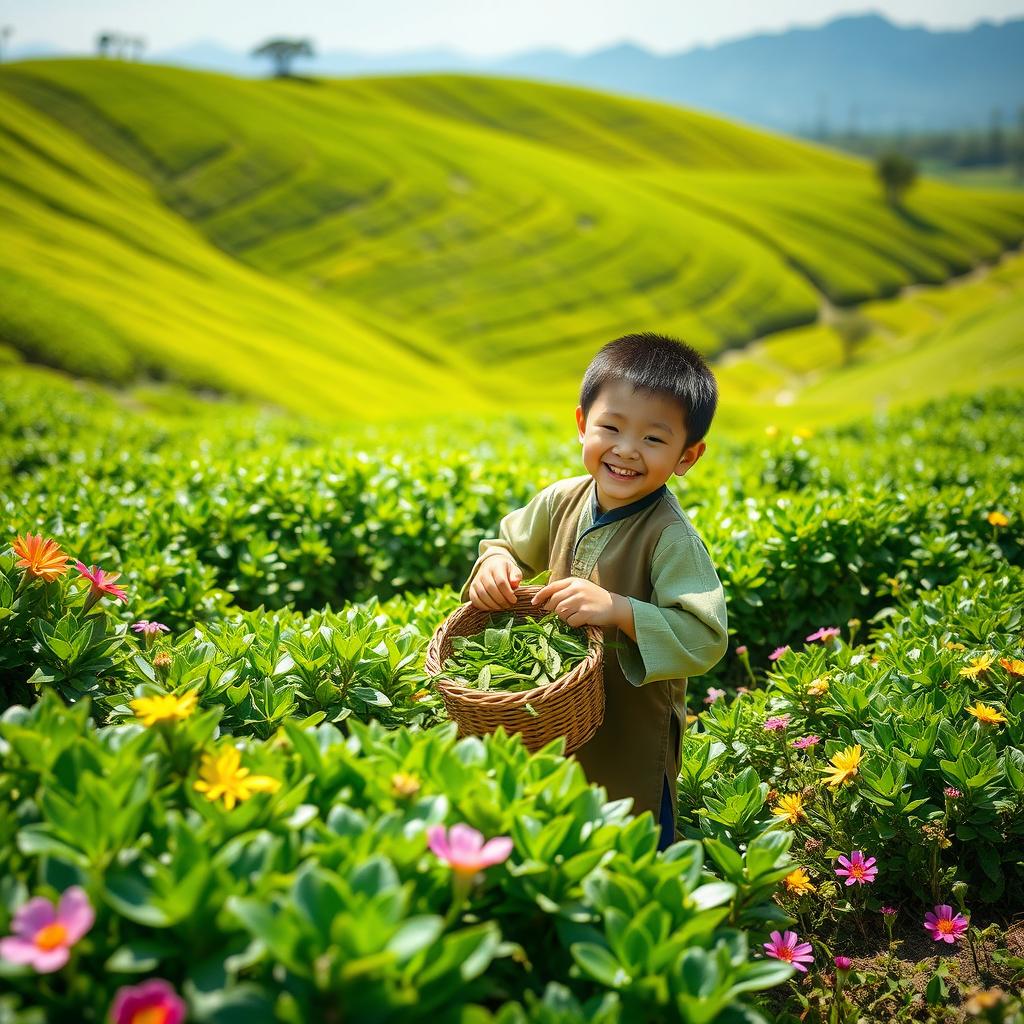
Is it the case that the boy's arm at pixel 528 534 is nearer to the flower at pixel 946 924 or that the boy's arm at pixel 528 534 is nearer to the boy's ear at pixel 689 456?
the boy's ear at pixel 689 456

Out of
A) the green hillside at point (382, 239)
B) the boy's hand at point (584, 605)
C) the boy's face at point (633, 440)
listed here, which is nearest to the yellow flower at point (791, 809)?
the boy's hand at point (584, 605)

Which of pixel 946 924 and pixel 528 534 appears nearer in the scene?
pixel 946 924

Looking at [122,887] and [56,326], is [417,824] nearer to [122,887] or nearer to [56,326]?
[122,887]

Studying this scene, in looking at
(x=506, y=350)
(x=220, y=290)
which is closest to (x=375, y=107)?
(x=506, y=350)

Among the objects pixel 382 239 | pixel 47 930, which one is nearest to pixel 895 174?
pixel 382 239

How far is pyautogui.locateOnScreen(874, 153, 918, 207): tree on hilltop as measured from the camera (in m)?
85.5

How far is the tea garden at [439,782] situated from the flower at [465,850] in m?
0.01

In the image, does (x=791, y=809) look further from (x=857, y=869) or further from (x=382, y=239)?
(x=382, y=239)

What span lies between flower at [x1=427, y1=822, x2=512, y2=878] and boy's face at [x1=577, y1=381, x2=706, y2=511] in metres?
1.57

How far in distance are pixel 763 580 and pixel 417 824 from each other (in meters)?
3.53

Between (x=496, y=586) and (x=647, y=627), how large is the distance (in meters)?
0.58

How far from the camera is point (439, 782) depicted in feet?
7.11

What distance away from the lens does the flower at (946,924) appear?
9.93 ft

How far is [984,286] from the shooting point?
74.2 m
